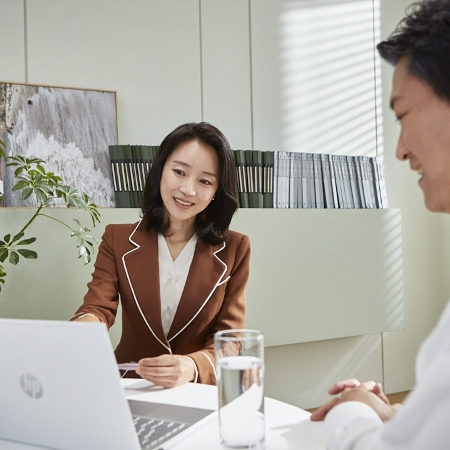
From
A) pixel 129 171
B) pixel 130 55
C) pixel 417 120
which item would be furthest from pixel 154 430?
pixel 130 55

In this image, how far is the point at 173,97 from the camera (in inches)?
119

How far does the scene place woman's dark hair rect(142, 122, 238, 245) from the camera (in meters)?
2.21

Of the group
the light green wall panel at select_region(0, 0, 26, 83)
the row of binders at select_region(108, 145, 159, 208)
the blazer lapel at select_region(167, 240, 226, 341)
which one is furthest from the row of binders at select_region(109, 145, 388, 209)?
the blazer lapel at select_region(167, 240, 226, 341)

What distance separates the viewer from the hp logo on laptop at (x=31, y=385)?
97 centimetres

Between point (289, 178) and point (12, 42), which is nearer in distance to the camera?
point (12, 42)

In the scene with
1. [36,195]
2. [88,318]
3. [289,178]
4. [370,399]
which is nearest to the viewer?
[370,399]

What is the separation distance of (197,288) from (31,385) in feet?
3.76

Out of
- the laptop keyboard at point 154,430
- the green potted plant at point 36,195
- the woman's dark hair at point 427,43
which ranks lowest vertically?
the laptop keyboard at point 154,430

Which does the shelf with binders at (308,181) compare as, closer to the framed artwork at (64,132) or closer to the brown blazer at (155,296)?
the framed artwork at (64,132)

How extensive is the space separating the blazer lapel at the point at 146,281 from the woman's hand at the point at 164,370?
53 centimetres

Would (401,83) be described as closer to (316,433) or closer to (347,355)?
(316,433)

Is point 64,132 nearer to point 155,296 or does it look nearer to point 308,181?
point 155,296

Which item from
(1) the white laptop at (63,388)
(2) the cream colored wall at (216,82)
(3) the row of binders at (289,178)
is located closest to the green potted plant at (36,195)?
(2) the cream colored wall at (216,82)

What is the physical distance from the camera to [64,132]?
105 inches
